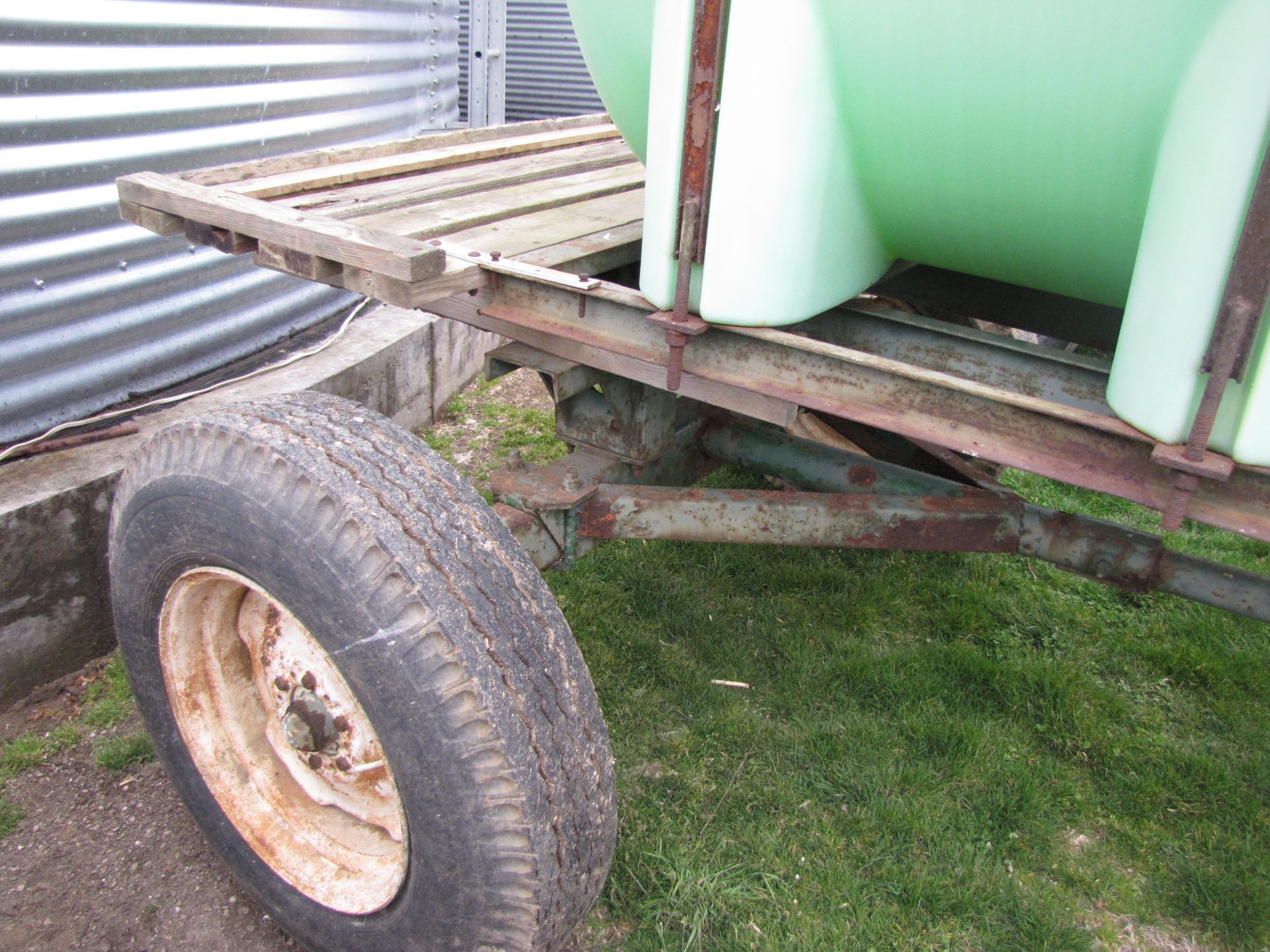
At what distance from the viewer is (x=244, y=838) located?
6.73 ft

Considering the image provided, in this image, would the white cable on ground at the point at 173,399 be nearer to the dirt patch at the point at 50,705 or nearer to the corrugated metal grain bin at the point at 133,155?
the corrugated metal grain bin at the point at 133,155

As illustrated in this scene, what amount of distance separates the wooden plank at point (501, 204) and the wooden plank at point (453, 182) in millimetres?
44

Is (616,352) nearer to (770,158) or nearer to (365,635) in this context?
(770,158)

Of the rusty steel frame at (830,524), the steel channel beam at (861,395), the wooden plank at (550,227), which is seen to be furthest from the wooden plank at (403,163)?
the rusty steel frame at (830,524)

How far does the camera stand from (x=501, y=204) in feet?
8.30

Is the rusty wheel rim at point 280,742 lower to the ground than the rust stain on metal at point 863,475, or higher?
lower

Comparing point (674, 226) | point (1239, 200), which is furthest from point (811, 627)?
point (1239, 200)

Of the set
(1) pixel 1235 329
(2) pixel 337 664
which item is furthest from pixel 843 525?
(2) pixel 337 664

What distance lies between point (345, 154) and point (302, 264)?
0.93m

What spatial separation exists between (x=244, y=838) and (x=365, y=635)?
2.60 ft

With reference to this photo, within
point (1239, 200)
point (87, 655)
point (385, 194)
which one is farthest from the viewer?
point (87, 655)

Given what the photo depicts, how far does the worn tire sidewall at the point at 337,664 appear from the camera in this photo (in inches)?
62.8

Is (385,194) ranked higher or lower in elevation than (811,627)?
higher

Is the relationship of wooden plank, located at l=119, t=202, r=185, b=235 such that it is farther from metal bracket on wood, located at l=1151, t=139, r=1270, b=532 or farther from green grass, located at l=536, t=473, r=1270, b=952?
metal bracket on wood, located at l=1151, t=139, r=1270, b=532
